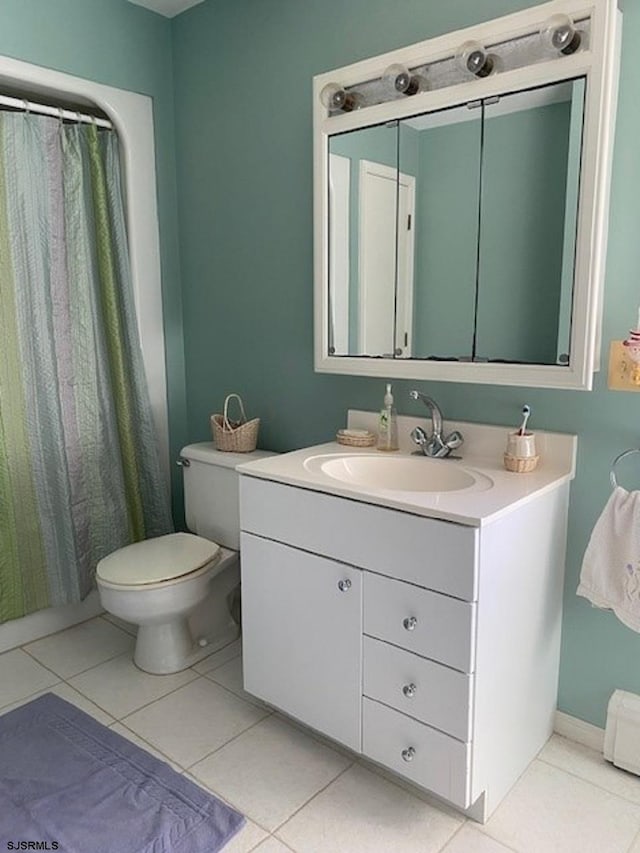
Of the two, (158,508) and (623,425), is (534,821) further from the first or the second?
(158,508)

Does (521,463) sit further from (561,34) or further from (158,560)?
(158,560)

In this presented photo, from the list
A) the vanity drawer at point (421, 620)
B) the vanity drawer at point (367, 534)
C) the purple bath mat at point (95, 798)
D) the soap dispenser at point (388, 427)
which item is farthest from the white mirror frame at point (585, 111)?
the purple bath mat at point (95, 798)

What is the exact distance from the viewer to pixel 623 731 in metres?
1.77

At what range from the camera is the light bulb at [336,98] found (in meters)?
1.96

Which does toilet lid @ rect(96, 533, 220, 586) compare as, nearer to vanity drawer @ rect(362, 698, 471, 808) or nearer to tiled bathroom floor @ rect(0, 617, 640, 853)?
tiled bathroom floor @ rect(0, 617, 640, 853)

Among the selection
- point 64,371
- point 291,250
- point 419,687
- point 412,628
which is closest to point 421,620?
point 412,628

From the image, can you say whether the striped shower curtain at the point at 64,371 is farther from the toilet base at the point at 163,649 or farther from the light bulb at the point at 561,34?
the light bulb at the point at 561,34

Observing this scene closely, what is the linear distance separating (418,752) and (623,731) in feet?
2.02

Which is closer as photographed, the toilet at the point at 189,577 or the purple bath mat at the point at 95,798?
the purple bath mat at the point at 95,798

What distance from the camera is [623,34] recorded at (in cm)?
156

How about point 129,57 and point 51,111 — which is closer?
point 51,111

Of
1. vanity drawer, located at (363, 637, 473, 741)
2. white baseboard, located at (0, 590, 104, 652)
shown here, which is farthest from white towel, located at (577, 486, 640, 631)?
white baseboard, located at (0, 590, 104, 652)

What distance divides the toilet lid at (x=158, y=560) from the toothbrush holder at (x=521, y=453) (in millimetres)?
1112

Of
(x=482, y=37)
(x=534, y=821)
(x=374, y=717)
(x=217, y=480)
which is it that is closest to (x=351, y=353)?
(x=217, y=480)
